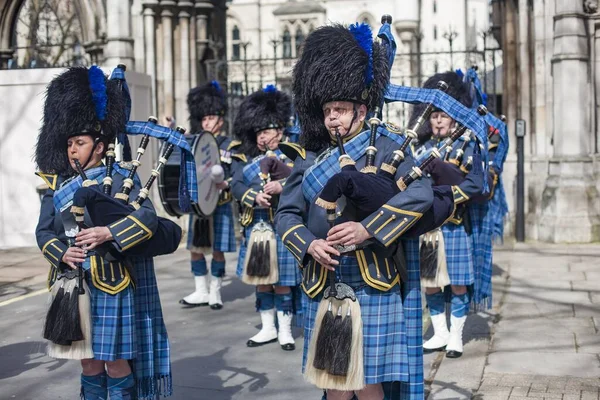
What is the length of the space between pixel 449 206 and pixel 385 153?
1.17 feet

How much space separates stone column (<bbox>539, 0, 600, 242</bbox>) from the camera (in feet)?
37.2

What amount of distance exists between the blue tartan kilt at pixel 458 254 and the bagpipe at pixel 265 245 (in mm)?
1222

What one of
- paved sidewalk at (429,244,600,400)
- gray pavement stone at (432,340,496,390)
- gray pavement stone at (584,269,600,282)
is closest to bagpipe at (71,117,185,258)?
paved sidewalk at (429,244,600,400)

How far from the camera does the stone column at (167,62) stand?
13227 mm

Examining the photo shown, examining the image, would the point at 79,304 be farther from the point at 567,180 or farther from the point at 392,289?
the point at 567,180

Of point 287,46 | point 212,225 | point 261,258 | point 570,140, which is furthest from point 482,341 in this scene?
point 287,46

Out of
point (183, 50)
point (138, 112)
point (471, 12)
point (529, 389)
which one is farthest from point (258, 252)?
point (471, 12)

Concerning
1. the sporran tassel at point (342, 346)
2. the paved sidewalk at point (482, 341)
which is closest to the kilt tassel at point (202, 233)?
the paved sidewalk at point (482, 341)

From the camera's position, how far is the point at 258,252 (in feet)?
22.2

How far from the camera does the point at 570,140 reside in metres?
11.5

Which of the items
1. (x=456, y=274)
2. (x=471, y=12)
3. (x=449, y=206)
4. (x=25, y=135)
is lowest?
(x=456, y=274)

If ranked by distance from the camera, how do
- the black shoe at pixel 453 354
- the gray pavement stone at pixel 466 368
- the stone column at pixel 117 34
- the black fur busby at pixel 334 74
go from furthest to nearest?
the stone column at pixel 117 34 < the black shoe at pixel 453 354 < the gray pavement stone at pixel 466 368 < the black fur busby at pixel 334 74

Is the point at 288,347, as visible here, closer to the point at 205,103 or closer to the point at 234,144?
the point at 234,144

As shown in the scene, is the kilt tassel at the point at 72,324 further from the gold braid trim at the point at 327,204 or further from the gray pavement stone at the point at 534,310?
the gray pavement stone at the point at 534,310
